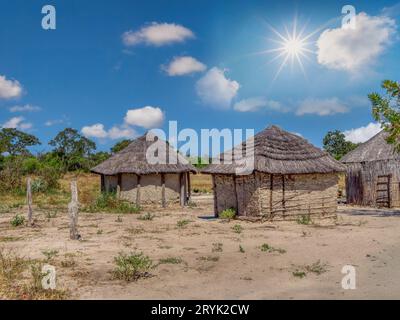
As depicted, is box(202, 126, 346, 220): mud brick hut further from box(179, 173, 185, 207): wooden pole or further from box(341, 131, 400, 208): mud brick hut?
box(341, 131, 400, 208): mud brick hut

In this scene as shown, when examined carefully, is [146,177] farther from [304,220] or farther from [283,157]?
[304,220]

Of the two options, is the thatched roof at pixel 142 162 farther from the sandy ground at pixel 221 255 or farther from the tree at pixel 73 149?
the tree at pixel 73 149

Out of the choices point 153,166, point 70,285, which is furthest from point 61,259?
point 153,166

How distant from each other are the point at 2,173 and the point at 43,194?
432 centimetres

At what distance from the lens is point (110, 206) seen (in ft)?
63.2

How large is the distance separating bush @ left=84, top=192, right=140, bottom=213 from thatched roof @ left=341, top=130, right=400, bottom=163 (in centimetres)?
1141

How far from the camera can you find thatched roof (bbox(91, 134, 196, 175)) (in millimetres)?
20859

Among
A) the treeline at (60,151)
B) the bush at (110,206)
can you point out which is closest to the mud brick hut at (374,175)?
the bush at (110,206)

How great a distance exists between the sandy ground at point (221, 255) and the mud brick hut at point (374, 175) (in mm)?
5270

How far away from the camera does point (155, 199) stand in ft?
69.7

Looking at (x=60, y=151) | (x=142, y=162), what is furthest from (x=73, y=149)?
(x=142, y=162)

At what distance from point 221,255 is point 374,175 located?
47.2 ft
